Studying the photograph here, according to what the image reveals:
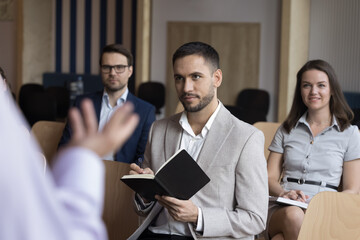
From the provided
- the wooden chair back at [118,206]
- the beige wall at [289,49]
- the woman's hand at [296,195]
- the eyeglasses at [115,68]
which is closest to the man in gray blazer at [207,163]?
the wooden chair back at [118,206]

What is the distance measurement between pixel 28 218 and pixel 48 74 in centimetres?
1048

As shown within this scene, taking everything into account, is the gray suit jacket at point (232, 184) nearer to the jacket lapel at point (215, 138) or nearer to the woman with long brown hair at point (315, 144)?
the jacket lapel at point (215, 138)

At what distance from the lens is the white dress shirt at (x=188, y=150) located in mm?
2639

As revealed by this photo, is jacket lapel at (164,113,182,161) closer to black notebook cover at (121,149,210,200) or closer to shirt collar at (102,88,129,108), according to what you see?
black notebook cover at (121,149,210,200)

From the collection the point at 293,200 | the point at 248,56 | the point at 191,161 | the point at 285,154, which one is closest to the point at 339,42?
the point at 248,56

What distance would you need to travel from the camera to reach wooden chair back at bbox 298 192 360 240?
2.26 m

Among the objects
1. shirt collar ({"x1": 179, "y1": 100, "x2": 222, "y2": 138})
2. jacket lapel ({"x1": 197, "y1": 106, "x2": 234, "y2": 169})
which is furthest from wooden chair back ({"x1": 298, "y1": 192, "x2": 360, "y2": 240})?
shirt collar ({"x1": 179, "y1": 100, "x2": 222, "y2": 138})

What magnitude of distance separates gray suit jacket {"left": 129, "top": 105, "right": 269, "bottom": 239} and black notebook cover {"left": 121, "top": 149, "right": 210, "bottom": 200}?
0.16m

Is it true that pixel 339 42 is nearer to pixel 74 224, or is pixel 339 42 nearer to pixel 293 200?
pixel 293 200

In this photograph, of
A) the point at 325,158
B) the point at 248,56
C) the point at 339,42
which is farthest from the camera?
the point at 248,56

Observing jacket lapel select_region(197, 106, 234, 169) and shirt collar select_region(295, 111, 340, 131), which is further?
shirt collar select_region(295, 111, 340, 131)

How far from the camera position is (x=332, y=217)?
229 cm

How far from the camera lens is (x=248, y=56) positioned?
8836 millimetres

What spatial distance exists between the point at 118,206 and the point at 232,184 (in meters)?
0.83
